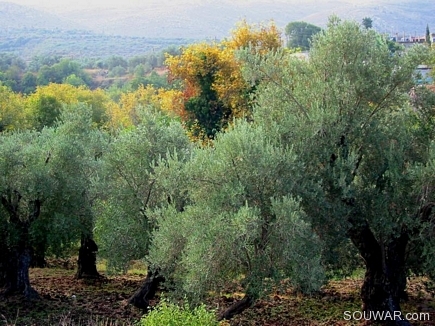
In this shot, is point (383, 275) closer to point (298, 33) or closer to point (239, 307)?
point (239, 307)

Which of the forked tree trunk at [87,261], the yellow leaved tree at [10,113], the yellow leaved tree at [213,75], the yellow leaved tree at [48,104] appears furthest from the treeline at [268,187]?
the yellow leaved tree at [48,104]

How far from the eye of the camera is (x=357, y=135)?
44.9ft

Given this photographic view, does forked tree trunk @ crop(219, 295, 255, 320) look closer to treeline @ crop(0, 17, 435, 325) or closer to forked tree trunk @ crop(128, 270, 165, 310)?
treeline @ crop(0, 17, 435, 325)

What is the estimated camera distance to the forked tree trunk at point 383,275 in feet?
47.4

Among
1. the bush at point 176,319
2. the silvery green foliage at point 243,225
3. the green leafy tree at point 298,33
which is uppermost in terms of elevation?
the green leafy tree at point 298,33

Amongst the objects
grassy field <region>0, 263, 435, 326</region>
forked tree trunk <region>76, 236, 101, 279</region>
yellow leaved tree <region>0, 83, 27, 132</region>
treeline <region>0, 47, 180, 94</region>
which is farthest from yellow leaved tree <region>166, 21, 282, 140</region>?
treeline <region>0, 47, 180, 94</region>

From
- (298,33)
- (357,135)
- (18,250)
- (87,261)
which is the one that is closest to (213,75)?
(87,261)

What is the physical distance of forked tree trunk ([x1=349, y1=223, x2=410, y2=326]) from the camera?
1444cm

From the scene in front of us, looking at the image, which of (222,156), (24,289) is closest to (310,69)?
(222,156)

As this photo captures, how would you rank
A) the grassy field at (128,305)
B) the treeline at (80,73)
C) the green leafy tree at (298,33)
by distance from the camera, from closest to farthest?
the grassy field at (128,305), the treeline at (80,73), the green leafy tree at (298,33)

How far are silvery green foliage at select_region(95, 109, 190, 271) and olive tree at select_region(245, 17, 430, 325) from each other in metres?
3.27

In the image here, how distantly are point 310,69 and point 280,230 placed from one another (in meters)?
4.80

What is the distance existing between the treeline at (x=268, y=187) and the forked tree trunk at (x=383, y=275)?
0.04m

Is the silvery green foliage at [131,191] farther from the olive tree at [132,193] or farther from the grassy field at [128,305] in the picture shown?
the grassy field at [128,305]
